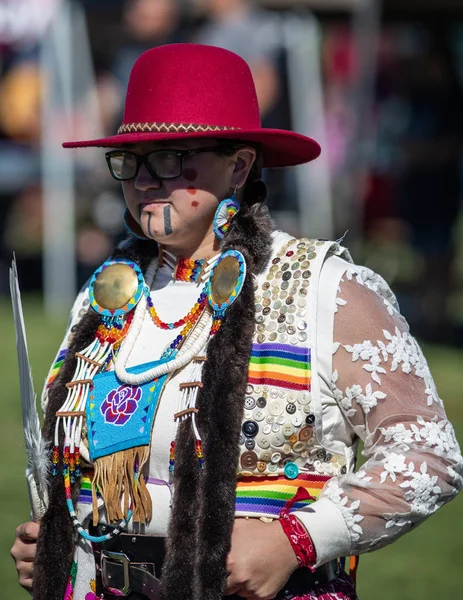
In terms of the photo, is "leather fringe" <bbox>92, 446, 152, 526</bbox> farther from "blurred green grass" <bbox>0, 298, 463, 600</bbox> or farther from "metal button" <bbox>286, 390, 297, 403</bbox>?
"blurred green grass" <bbox>0, 298, 463, 600</bbox>

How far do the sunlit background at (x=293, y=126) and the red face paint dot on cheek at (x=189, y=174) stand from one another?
6015 mm

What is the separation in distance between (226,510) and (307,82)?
31.4ft

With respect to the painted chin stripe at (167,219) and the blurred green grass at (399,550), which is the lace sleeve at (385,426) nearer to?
the painted chin stripe at (167,219)

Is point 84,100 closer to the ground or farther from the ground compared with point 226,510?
farther from the ground

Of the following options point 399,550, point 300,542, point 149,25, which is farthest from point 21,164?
point 300,542

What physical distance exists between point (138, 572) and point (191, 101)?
1.02 m

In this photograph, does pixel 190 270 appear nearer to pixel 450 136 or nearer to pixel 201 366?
pixel 201 366

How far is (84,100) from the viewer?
38.3ft

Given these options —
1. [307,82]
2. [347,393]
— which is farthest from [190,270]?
[307,82]

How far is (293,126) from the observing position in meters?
11.3

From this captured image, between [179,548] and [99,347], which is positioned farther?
[99,347]

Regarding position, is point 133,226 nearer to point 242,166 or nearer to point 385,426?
point 242,166

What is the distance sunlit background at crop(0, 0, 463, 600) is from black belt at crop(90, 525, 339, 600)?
5.95 meters

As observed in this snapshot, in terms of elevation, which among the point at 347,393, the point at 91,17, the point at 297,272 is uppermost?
the point at 91,17
